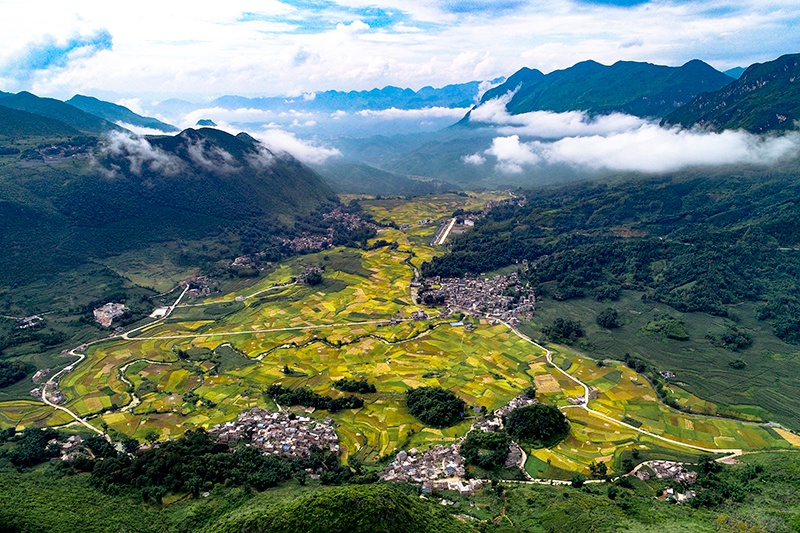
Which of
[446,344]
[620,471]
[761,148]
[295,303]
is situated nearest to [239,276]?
[295,303]

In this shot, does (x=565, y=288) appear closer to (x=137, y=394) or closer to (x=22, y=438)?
(x=137, y=394)

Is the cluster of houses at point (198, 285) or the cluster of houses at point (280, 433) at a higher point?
the cluster of houses at point (198, 285)

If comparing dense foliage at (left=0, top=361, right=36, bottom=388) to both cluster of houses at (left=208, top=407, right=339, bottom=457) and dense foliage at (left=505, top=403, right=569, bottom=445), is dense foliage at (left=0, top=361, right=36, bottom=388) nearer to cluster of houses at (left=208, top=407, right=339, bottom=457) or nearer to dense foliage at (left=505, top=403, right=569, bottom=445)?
cluster of houses at (left=208, top=407, right=339, bottom=457)

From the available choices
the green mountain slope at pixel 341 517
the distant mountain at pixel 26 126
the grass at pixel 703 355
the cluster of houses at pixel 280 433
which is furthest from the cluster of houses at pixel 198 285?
the distant mountain at pixel 26 126

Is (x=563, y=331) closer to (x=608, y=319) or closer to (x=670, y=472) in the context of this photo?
(x=608, y=319)

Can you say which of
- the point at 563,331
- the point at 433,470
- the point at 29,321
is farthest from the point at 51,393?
the point at 563,331

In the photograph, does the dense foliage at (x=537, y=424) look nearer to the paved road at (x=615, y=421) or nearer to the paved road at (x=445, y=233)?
the paved road at (x=615, y=421)
